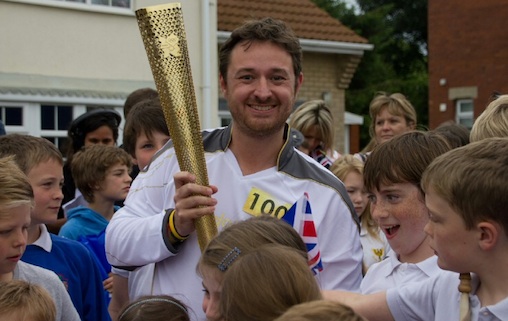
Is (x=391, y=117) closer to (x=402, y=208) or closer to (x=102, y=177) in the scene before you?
(x=102, y=177)

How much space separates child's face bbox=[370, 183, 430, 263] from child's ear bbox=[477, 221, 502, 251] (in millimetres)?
805

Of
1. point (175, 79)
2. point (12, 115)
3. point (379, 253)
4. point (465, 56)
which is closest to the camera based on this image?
point (175, 79)

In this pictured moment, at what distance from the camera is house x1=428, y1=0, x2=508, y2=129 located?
22.9 metres

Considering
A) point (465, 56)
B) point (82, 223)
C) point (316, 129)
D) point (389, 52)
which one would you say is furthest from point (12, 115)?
point (389, 52)

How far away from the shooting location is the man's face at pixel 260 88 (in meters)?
3.58

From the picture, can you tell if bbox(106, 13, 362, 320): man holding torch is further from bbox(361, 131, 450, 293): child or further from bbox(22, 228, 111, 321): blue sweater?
bbox(22, 228, 111, 321): blue sweater

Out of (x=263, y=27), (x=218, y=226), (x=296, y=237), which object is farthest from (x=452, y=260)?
(x=263, y=27)

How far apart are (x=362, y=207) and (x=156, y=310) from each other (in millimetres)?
2823

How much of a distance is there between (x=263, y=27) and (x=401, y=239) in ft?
3.55

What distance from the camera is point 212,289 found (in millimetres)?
2809

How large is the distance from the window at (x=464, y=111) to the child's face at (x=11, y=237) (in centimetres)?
2127

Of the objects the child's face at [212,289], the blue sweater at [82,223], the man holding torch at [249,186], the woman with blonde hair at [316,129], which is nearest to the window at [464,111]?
the woman with blonde hair at [316,129]

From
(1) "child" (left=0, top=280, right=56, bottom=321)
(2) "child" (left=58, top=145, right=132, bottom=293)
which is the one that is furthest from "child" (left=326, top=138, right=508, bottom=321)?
(2) "child" (left=58, top=145, right=132, bottom=293)

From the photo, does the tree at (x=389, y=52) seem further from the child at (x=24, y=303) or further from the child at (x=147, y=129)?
the child at (x=24, y=303)
